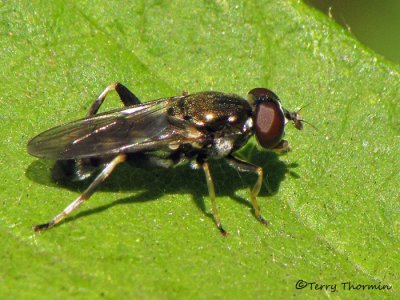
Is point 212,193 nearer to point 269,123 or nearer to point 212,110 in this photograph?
point 212,110

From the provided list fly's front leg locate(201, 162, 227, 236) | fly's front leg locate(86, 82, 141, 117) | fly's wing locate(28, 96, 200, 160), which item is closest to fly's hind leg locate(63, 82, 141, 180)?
fly's front leg locate(86, 82, 141, 117)

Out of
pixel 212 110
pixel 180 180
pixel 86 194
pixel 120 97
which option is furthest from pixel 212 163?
pixel 86 194

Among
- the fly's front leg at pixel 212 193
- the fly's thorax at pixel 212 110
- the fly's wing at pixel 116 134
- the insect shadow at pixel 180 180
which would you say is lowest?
the insect shadow at pixel 180 180

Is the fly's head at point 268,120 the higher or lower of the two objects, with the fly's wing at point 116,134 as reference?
Answer: higher

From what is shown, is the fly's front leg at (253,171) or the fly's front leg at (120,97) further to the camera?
the fly's front leg at (120,97)

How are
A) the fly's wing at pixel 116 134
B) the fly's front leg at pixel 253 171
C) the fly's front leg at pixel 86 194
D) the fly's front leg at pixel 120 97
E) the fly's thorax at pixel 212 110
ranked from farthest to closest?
1. the fly's front leg at pixel 120 97
2. the fly's thorax at pixel 212 110
3. the fly's front leg at pixel 253 171
4. the fly's wing at pixel 116 134
5. the fly's front leg at pixel 86 194

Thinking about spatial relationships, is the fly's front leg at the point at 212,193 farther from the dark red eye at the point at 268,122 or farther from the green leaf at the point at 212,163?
the dark red eye at the point at 268,122

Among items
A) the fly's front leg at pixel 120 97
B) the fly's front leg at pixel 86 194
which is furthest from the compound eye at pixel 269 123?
the fly's front leg at pixel 86 194

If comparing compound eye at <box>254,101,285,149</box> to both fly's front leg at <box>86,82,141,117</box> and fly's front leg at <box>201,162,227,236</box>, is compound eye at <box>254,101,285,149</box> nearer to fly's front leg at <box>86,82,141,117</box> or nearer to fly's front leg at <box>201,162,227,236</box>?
fly's front leg at <box>201,162,227,236</box>
